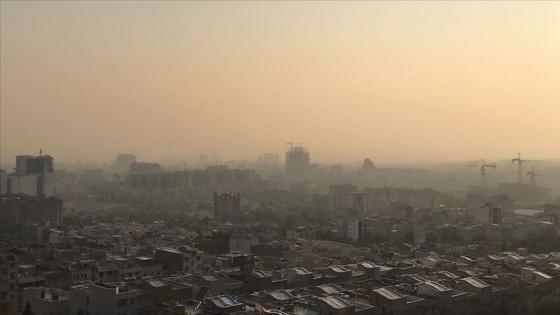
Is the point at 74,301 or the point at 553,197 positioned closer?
the point at 74,301

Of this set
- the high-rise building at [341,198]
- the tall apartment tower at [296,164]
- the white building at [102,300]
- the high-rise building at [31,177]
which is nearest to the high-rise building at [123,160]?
the tall apartment tower at [296,164]

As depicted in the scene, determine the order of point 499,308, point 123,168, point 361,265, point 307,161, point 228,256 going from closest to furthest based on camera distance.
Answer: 1. point 499,308
2. point 361,265
3. point 228,256
4. point 307,161
5. point 123,168

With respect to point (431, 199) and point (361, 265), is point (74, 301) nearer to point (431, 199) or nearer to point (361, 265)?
point (361, 265)

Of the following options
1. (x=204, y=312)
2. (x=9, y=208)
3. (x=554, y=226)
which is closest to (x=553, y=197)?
(x=554, y=226)

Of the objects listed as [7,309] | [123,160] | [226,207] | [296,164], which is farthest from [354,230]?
[123,160]

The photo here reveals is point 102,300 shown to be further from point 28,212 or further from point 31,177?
point 31,177

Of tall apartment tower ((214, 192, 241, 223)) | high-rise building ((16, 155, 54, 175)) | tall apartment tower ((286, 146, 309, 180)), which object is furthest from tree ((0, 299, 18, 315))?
tall apartment tower ((286, 146, 309, 180))

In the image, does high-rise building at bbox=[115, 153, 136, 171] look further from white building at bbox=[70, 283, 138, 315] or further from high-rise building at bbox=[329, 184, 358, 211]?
white building at bbox=[70, 283, 138, 315]

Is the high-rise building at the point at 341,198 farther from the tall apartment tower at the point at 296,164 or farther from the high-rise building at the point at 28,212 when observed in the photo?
the tall apartment tower at the point at 296,164
